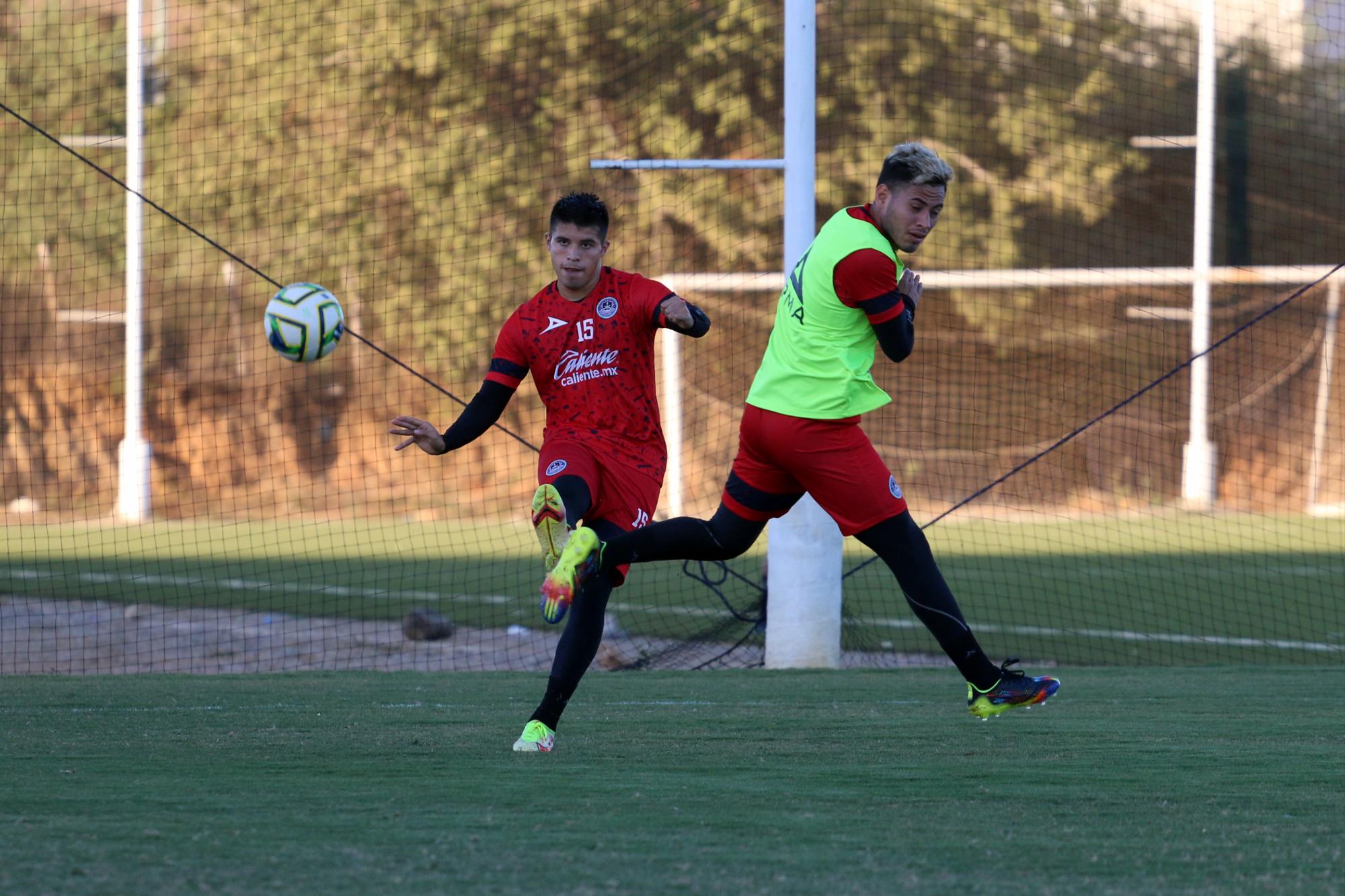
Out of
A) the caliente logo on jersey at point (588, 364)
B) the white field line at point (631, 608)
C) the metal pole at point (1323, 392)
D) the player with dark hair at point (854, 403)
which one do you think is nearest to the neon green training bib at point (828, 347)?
Answer: the player with dark hair at point (854, 403)

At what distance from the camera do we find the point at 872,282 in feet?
16.1

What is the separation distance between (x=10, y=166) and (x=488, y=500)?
27.9ft

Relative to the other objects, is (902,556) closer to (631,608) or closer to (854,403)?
(854,403)

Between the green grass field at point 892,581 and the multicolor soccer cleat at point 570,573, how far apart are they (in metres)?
5.01

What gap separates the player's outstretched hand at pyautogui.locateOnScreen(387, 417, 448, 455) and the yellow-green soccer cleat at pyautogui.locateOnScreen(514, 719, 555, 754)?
964 millimetres

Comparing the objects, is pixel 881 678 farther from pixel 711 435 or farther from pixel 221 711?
pixel 711 435

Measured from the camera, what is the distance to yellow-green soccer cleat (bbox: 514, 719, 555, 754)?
16.7ft

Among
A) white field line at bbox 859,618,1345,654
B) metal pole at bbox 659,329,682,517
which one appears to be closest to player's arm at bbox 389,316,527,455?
white field line at bbox 859,618,1345,654

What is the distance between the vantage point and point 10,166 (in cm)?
2273

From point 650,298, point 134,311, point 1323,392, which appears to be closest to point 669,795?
point 650,298

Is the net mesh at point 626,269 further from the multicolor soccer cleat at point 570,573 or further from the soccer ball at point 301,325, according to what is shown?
the multicolor soccer cleat at point 570,573

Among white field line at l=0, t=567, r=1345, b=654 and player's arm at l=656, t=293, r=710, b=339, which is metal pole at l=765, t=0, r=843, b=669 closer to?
white field line at l=0, t=567, r=1345, b=654

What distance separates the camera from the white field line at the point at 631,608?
10.7 metres

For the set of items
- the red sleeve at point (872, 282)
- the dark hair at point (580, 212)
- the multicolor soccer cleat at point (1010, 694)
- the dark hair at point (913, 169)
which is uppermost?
the dark hair at point (913, 169)
